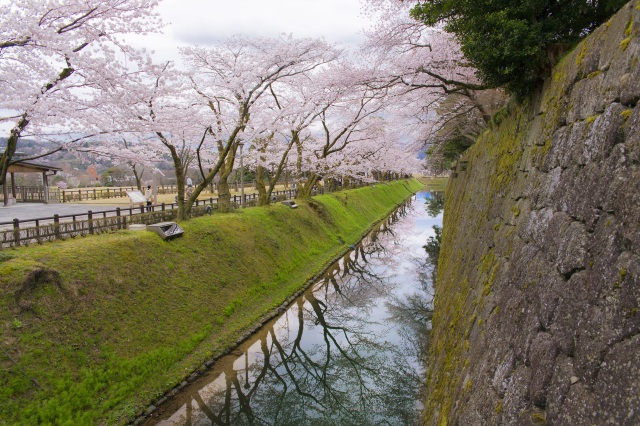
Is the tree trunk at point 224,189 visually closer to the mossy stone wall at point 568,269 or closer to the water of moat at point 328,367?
the water of moat at point 328,367

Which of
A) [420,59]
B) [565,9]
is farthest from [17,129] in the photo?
[565,9]

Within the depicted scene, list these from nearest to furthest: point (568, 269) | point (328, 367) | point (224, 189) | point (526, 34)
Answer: point (568, 269) → point (526, 34) → point (328, 367) → point (224, 189)

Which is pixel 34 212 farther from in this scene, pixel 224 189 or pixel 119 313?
pixel 119 313

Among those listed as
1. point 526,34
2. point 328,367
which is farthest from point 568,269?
point 328,367

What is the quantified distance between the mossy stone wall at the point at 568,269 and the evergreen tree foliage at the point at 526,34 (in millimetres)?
533

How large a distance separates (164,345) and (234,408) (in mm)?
2472

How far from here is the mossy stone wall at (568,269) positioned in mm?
2422

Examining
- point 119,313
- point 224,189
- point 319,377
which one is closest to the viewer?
point 119,313

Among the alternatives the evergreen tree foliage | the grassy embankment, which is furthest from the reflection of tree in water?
the evergreen tree foliage

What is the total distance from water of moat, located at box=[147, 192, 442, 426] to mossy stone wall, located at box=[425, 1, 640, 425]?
11.6 feet

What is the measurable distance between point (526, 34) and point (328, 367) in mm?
9098

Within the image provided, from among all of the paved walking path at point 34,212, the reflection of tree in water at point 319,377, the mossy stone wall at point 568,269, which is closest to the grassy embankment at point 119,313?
the reflection of tree in water at point 319,377

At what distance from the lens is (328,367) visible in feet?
35.4

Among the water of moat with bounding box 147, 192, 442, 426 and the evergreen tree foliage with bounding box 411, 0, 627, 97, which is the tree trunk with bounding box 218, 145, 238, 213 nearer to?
the water of moat with bounding box 147, 192, 442, 426
